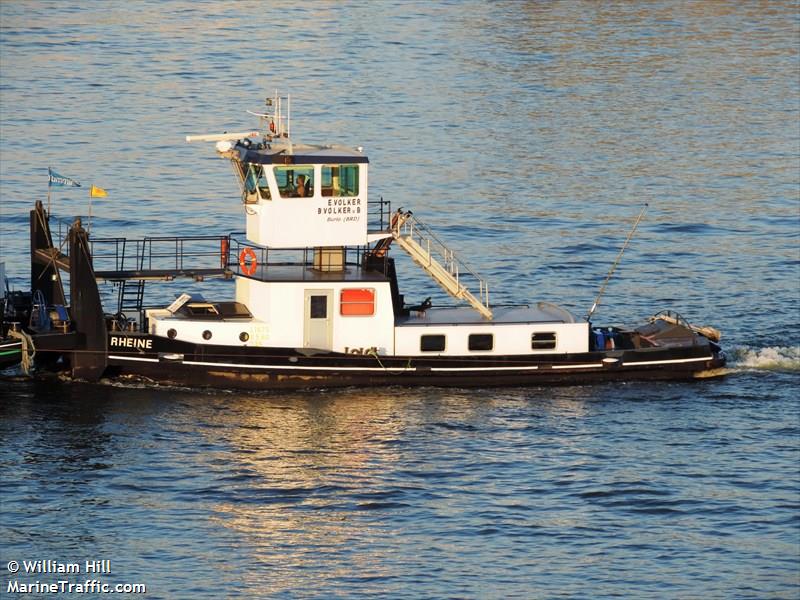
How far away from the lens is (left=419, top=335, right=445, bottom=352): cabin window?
48031mm

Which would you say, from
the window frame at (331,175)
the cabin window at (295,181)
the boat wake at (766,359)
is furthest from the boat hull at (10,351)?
the boat wake at (766,359)

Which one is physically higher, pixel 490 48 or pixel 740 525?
pixel 490 48

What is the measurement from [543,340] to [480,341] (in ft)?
6.04

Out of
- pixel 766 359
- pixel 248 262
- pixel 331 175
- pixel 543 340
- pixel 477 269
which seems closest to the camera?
pixel 331 175

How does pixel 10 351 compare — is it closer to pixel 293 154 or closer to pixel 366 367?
pixel 293 154

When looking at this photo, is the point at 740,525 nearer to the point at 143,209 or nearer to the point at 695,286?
the point at 695,286

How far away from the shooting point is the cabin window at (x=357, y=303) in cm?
4772

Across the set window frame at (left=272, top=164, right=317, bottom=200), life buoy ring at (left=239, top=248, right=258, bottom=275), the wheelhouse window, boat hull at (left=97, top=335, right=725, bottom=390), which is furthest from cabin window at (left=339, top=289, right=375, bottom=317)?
the wheelhouse window

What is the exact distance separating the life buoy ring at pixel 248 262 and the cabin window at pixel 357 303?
268 centimetres

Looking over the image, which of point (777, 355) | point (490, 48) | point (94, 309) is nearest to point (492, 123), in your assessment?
point (490, 48)

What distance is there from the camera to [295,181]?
47.8 m

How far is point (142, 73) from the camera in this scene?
106062 millimetres

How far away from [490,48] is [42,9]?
118ft

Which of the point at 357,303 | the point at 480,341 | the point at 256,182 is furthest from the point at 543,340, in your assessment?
the point at 256,182
